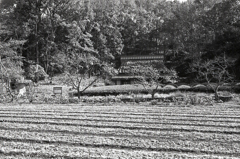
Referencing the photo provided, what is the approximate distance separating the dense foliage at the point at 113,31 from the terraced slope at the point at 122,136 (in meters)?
12.3

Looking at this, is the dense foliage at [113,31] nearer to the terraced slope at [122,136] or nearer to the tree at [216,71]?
the tree at [216,71]

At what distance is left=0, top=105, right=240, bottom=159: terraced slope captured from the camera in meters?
5.12

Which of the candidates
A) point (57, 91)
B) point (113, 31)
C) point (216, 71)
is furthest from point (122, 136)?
point (113, 31)

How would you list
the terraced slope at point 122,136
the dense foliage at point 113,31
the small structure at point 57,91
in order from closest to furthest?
the terraced slope at point 122,136 < the small structure at point 57,91 < the dense foliage at point 113,31

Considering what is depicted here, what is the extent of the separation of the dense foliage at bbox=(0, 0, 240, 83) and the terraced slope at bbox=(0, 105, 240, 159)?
12.3 meters

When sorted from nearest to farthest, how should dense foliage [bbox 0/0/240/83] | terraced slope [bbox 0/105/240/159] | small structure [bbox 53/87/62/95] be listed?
terraced slope [bbox 0/105/240/159]
small structure [bbox 53/87/62/95]
dense foliage [bbox 0/0/240/83]

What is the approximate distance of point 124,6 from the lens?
36.9m

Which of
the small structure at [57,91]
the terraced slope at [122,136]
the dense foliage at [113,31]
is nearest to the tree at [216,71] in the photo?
the dense foliage at [113,31]

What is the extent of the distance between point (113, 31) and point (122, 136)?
1080 inches

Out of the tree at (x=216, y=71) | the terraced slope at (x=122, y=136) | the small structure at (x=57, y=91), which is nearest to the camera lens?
the terraced slope at (x=122, y=136)

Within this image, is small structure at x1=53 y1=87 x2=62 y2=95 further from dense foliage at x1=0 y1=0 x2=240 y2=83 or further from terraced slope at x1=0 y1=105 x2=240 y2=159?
terraced slope at x1=0 y1=105 x2=240 y2=159

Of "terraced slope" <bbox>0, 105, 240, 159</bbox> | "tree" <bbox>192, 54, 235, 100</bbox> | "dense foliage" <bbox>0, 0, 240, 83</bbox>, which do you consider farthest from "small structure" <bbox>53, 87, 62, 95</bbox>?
"tree" <bbox>192, 54, 235, 100</bbox>

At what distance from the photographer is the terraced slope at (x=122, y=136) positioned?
512 centimetres

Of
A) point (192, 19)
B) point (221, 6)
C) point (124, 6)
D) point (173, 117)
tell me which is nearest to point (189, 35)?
point (192, 19)
